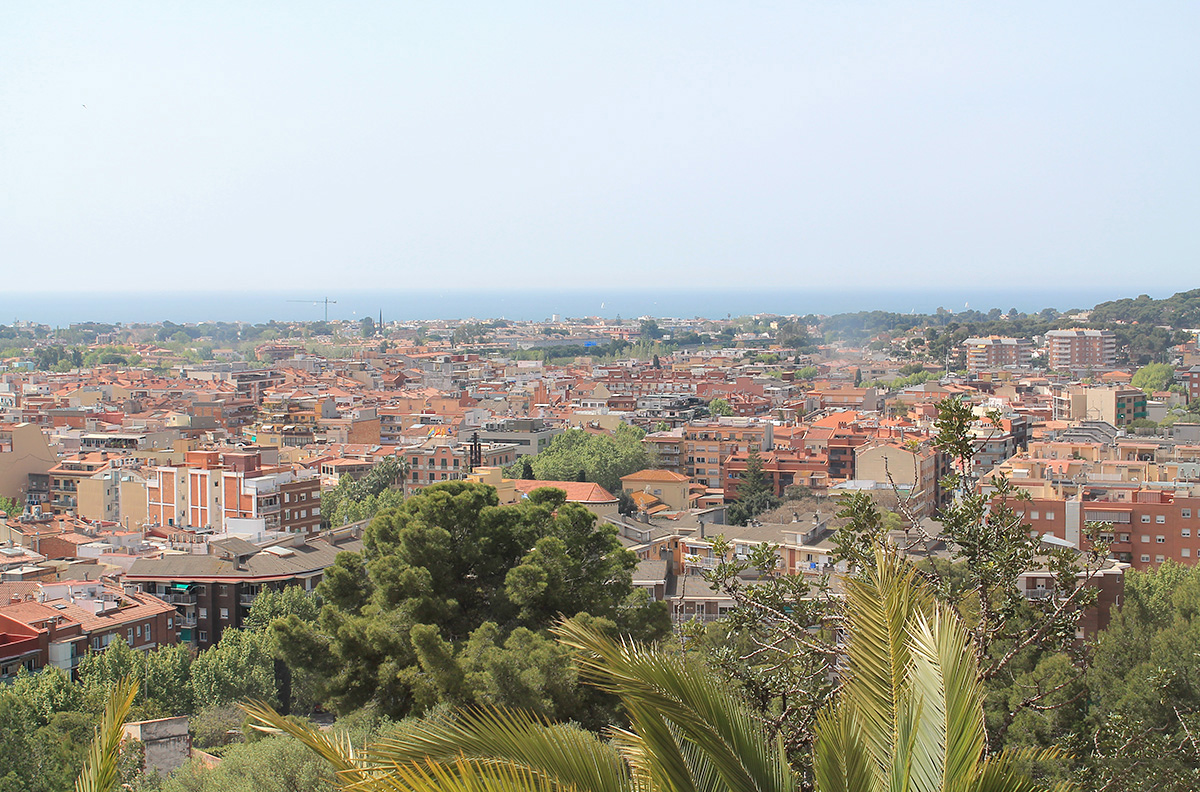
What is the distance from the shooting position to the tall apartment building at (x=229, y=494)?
26891mm

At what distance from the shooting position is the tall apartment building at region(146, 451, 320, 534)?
88.2ft

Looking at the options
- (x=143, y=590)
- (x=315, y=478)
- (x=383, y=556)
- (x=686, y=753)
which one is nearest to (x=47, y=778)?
(x=383, y=556)

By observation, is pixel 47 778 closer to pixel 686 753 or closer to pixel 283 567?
pixel 283 567

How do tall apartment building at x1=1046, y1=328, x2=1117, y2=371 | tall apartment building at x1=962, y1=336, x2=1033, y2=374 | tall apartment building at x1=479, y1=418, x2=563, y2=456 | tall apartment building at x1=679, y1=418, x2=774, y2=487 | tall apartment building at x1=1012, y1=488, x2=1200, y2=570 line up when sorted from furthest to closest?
1. tall apartment building at x1=962, y1=336, x2=1033, y2=374
2. tall apartment building at x1=1046, y1=328, x2=1117, y2=371
3. tall apartment building at x1=479, y1=418, x2=563, y2=456
4. tall apartment building at x1=679, y1=418, x2=774, y2=487
5. tall apartment building at x1=1012, y1=488, x2=1200, y2=570

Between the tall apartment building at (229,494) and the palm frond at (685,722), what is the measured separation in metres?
24.3

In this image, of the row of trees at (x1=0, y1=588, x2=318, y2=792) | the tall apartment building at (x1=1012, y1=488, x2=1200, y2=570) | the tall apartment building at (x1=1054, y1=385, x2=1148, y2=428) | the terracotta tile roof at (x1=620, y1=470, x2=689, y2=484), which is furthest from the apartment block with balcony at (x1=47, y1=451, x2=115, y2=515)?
the tall apartment building at (x1=1054, y1=385, x2=1148, y2=428)

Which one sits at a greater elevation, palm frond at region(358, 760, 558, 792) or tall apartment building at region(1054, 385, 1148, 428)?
palm frond at region(358, 760, 558, 792)

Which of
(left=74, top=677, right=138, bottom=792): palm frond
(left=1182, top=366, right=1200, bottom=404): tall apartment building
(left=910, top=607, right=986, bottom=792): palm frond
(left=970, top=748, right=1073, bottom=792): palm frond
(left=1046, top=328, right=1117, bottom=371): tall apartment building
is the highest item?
(left=910, top=607, right=986, bottom=792): palm frond

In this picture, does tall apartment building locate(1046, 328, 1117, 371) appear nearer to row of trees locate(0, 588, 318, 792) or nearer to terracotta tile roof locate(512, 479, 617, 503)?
terracotta tile roof locate(512, 479, 617, 503)

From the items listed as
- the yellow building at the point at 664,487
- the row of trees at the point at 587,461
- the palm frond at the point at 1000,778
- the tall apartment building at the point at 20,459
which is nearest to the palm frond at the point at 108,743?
the palm frond at the point at 1000,778

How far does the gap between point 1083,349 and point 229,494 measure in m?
56.1

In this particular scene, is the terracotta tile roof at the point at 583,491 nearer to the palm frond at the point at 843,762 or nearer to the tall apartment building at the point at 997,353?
the palm frond at the point at 843,762

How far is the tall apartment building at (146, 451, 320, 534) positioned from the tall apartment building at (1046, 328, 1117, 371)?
2067 inches

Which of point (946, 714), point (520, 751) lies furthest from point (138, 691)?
point (946, 714)
